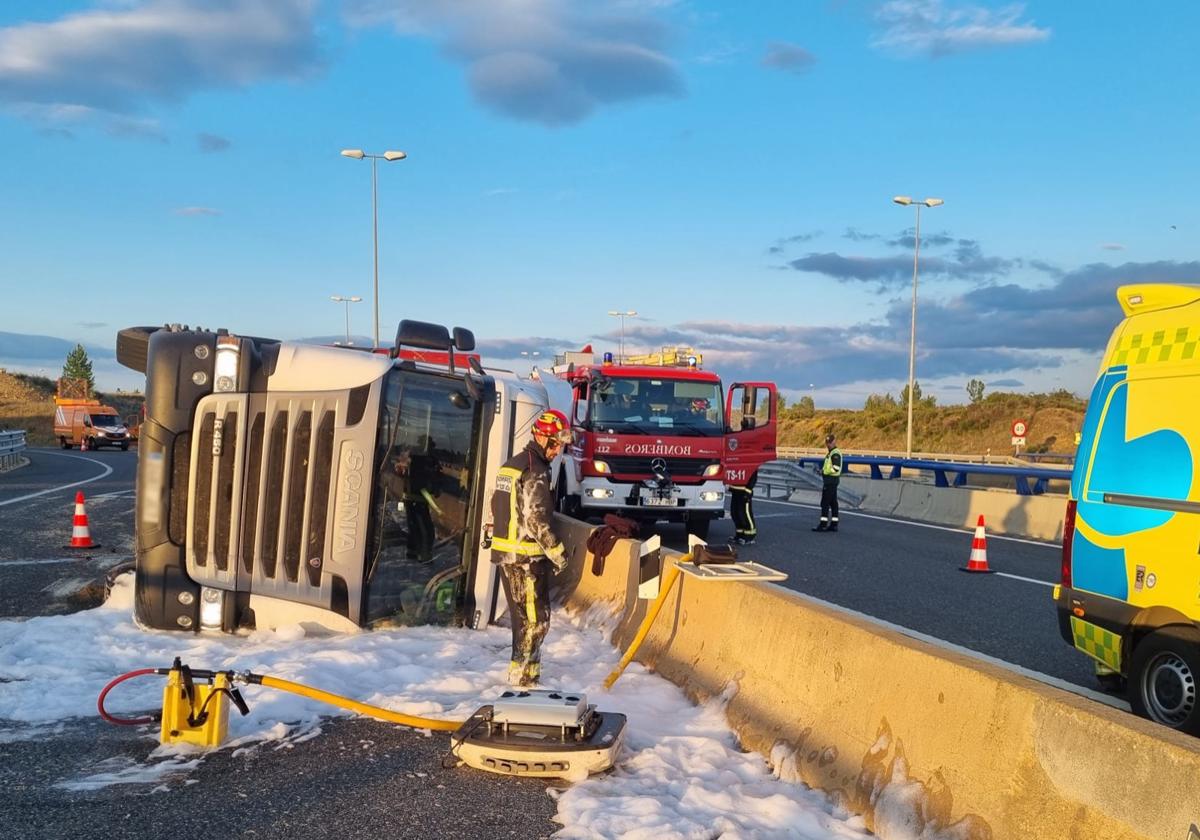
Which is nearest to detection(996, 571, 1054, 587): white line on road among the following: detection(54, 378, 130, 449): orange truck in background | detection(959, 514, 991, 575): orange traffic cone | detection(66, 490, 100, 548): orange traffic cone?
detection(959, 514, 991, 575): orange traffic cone

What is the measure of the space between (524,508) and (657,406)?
26.8 feet

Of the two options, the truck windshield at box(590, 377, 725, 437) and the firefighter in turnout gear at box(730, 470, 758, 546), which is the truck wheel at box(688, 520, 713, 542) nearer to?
the firefighter in turnout gear at box(730, 470, 758, 546)

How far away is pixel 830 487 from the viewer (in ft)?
55.4

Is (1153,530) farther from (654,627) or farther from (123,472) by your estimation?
(123,472)

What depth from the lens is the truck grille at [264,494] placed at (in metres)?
7.22

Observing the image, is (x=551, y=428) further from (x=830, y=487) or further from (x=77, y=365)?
(x=77, y=365)

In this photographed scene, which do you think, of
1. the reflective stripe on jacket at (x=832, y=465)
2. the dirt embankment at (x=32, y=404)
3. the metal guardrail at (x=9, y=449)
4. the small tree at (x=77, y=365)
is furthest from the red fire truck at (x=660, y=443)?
the small tree at (x=77, y=365)

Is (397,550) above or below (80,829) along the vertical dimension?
above

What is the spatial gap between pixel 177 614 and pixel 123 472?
1051 inches

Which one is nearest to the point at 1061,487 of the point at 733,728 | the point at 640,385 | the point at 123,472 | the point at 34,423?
the point at 640,385

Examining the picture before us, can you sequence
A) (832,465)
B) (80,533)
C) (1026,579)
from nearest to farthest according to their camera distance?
(1026,579) < (80,533) < (832,465)

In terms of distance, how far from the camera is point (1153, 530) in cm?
540

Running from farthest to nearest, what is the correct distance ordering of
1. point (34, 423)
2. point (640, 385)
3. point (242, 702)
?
point (34, 423)
point (640, 385)
point (242, 702)

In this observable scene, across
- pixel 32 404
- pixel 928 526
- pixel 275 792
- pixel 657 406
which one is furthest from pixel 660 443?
pixel 32 404
